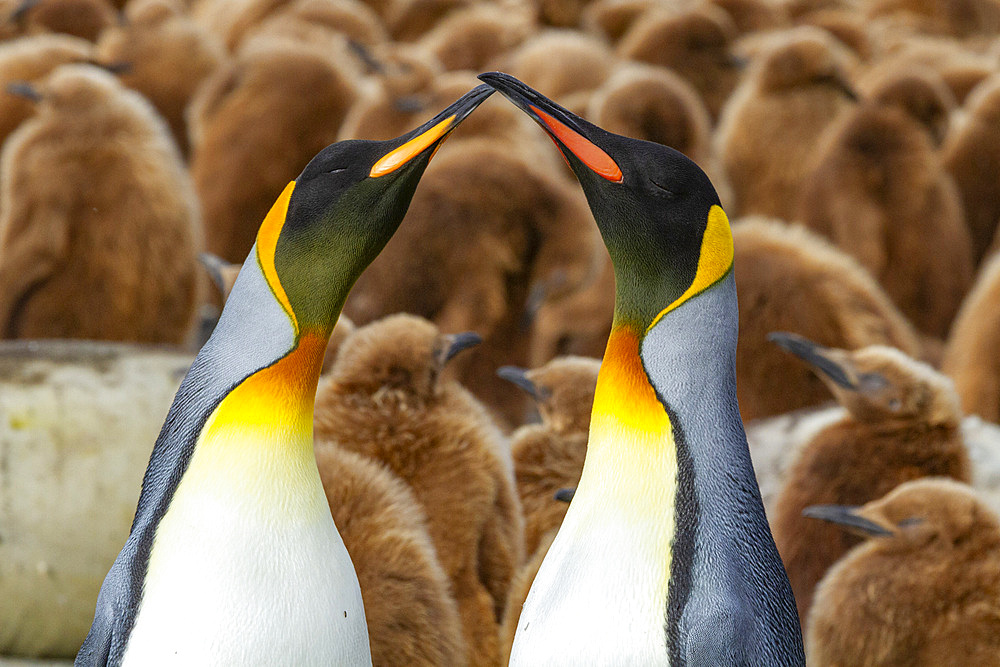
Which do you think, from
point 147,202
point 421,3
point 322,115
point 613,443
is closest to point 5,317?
point 147,202

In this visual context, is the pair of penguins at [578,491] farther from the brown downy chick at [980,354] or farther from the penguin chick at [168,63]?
the penguin chick at [168,63]

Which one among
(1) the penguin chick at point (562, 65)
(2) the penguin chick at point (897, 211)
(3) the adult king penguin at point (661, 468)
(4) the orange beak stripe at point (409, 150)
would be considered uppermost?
(4) the orange beak stripe at point (409, 150)

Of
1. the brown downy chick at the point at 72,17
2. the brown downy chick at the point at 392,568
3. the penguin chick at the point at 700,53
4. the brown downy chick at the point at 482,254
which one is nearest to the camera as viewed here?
the brown downy chick at the point at 392,568

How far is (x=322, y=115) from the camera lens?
3.21 metres

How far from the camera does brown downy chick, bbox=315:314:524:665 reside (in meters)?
1.66

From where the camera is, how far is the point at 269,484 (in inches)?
45.4

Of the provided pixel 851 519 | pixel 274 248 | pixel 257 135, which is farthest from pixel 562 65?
pixel 274 248

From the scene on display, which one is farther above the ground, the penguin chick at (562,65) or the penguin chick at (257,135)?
the penguin chick at (257,135)

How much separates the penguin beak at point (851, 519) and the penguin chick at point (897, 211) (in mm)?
1622

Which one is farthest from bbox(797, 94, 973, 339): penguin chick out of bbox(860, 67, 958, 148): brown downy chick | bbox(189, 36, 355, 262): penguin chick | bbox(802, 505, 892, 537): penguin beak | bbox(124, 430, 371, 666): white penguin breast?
bbox(124, 430, 371, 666): white penguin breast

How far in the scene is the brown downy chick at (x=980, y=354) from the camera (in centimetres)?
245

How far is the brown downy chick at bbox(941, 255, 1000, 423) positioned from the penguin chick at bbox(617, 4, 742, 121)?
190 cm

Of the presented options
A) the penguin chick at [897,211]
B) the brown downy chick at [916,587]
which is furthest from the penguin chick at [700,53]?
the brown downy chick at [916,587]

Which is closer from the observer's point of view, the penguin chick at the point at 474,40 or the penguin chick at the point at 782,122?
the penguin chick at the point at 782,122
